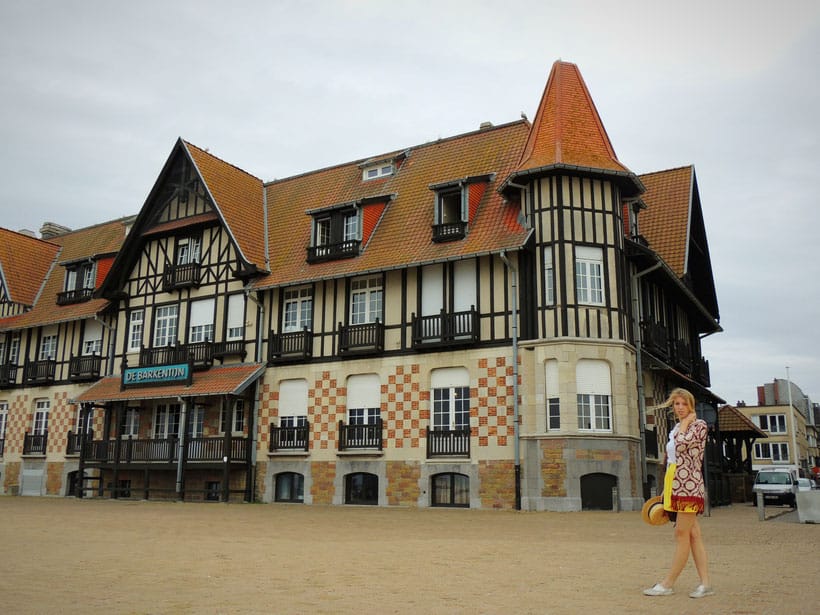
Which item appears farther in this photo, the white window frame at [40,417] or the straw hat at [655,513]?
the white window frame at [40,417]

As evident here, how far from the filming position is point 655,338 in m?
26.1

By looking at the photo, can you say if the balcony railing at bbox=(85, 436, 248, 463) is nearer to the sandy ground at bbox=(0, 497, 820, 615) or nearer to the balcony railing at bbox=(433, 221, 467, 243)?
the sandy ground at bbox=(0, 497, 820, 615)

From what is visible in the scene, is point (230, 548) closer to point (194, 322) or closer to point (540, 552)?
point (540, 552)

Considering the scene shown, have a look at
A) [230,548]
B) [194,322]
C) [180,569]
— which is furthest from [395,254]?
[180,569]

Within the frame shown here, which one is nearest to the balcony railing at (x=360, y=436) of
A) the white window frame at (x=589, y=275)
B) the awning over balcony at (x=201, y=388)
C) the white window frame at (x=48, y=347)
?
→ the awning over balcony at (x=201, y=388)

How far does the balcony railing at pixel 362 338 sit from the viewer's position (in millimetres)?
25344

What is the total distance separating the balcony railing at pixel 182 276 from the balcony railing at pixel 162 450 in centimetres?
597

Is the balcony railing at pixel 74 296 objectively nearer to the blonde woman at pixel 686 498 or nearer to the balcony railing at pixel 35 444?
the balcony railing at pixel 35 444

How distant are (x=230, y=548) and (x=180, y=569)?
2529mm

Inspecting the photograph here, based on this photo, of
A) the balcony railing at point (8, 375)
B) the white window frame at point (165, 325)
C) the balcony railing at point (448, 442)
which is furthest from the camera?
the balcony railing at point (8, 375)

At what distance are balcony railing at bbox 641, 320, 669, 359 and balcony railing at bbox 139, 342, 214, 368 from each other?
15382mm

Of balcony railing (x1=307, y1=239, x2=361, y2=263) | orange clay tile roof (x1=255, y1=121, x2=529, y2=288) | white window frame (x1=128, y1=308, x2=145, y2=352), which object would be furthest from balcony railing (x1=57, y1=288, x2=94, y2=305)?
balcony railing (x1=307, y1=239, x2=361, y2=263)

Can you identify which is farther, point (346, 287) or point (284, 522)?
point (346, 287)

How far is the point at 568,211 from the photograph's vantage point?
23219 mm
